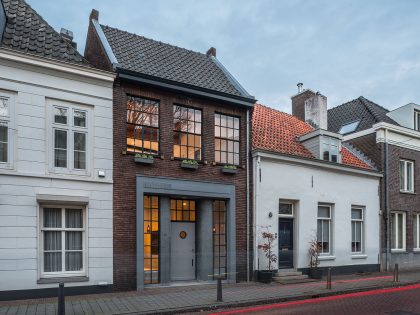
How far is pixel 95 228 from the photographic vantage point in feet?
41.5

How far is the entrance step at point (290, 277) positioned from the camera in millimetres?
15656

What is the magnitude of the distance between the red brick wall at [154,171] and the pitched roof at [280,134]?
70.7 inches

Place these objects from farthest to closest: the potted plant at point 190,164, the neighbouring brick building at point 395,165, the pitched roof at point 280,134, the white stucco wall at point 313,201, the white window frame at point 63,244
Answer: the neighbouring brick building at point 395,165
the pitched roof at point 280,134
the white stucco wall at point 313,201
the potted plant at point 190,164
the white window frame at point 63,244

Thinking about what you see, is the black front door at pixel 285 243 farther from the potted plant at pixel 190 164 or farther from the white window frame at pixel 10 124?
the white window frame at pixel 10 124

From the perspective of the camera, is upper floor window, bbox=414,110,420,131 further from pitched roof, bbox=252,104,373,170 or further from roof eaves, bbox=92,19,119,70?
roof eaves, bbox=92,19,119,70

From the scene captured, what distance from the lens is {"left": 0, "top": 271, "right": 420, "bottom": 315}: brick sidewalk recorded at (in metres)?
10.4

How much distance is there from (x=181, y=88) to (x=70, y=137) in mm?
4227

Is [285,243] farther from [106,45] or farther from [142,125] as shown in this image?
[106,45]

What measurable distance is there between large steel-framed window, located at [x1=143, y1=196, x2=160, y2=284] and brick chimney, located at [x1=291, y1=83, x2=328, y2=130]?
11530 millimetres

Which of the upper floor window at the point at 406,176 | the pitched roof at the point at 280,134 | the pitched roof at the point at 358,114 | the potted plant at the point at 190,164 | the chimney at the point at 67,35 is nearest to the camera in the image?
the potted plant at the point at 190,164

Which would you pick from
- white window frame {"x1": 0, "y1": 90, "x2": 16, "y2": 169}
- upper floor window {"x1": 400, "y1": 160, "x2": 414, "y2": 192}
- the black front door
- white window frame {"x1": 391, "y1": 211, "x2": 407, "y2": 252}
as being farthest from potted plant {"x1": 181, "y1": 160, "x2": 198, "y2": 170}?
upper floor window {"x1": 400, "y1": 160, "x2": 414, "y2": 192}

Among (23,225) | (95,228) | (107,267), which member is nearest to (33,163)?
(23,225)

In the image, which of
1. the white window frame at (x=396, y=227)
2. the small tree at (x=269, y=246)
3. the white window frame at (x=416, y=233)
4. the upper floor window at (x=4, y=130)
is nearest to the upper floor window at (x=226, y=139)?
the small tree at (x=269, y=246)

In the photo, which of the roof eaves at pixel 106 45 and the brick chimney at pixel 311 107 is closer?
the roof eaves at pixel 106 45
